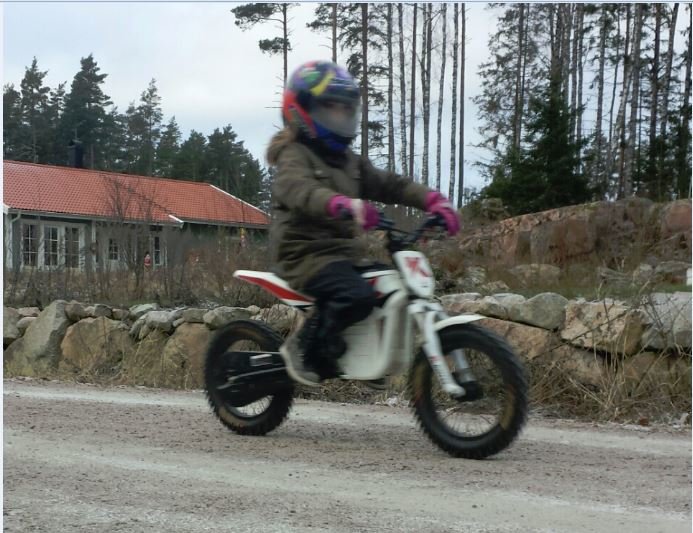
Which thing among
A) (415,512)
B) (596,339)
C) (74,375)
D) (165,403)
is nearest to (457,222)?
(415,512)

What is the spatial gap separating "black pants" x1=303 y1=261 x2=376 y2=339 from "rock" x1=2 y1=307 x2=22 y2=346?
8.56m

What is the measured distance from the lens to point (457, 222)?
4.23 meters

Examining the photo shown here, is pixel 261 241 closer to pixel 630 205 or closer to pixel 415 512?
pixel 630 205

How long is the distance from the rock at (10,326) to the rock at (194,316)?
3644 mm

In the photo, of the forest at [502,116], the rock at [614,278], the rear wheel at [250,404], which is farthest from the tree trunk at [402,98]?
the rear wheel at [250,404]

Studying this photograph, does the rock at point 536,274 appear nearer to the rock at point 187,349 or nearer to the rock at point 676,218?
the rock at point 676,218

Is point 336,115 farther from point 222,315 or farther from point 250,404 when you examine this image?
point 222,315

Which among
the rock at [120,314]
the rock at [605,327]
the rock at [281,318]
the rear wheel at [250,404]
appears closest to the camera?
the rear wheel at [250,404]

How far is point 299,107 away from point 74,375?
18.8ft

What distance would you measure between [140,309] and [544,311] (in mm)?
5405

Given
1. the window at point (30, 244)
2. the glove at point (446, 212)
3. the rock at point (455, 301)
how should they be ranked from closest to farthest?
1. the glove at point (446, 212)
2. the rock at point (455, 301)
3. the window at point (30, 244)

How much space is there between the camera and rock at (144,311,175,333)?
9469 mm

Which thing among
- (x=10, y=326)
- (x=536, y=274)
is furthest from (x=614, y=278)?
(x=10, y=326)

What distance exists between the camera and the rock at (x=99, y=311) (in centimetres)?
1073
